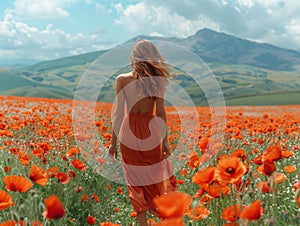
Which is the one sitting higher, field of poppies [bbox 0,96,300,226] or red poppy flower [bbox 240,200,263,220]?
red poppy flower [bbox 240,200,263,220]

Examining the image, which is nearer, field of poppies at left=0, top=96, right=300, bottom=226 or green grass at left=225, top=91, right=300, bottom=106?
field of poppies at left=0, top=96, right=300, bottom=226

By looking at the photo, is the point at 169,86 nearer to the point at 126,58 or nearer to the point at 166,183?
the point at 126,58

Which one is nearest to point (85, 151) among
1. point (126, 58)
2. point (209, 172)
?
point (126, 58)

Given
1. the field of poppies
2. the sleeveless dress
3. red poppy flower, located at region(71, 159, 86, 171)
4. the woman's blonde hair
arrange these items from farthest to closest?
1. the sleeveless dress
2. the woman's blonde hair
3. red poppy flower, located at region(71, 159, 86, 171)
4. the field of poppies

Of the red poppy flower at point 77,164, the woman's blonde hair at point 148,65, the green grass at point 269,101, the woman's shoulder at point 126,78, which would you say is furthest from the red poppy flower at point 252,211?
the green grass at point 269,101

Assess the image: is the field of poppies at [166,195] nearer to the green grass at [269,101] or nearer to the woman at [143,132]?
the woman at [143,132]

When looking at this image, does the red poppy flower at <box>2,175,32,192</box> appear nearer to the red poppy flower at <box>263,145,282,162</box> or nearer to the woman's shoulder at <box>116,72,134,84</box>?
the red poppy flower at <box>263,145,282,162</box>

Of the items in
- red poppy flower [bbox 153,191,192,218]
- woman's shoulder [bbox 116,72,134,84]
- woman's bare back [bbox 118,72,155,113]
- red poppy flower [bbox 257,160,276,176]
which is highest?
woman's shoulder [bbox 116,72,134,84]

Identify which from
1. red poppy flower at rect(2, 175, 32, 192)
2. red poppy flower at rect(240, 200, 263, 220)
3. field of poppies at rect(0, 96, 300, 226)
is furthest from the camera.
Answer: red poppy flower at rect(2, 175, 32, 192)

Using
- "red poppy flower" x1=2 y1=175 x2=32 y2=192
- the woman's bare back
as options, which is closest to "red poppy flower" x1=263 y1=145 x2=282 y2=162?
"red poppy flower" x1=2 y1=175 x2=32 y2=192

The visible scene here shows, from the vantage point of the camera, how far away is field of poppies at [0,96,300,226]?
2.12m

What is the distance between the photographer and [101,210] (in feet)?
17.9

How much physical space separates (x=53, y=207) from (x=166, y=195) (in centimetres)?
68

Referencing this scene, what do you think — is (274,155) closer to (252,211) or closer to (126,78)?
(252,211)
